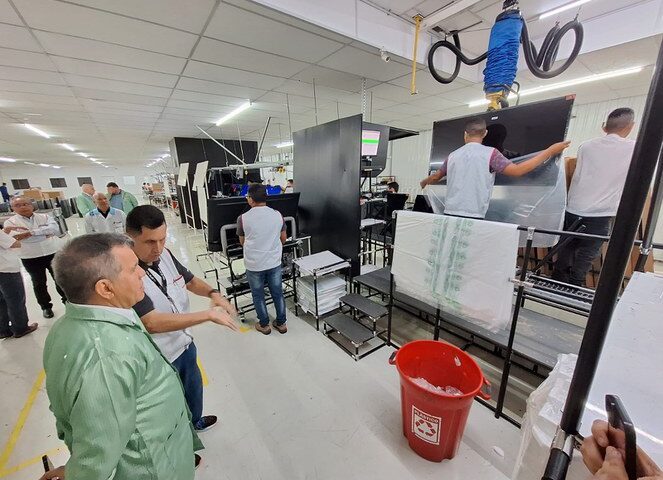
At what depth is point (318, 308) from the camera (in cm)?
299

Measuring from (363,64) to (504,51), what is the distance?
1.66 m

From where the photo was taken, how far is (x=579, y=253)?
2.28 metres

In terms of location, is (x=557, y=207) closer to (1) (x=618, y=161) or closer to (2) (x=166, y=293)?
(1) (x=618, y=161)

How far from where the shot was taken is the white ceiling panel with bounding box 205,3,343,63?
2.27m

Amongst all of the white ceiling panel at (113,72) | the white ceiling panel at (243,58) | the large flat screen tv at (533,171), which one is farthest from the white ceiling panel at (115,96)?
the large flat screen tv at (533,171)

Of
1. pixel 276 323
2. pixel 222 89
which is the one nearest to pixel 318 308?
pixel 276 323

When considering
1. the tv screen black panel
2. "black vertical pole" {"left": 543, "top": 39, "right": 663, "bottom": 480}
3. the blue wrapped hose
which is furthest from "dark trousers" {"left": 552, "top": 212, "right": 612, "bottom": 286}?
"black vertical pole" {"left": 543, "top": 39, "right": 663, "bottom": 480}

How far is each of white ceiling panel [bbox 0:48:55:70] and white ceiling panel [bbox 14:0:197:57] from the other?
719mm

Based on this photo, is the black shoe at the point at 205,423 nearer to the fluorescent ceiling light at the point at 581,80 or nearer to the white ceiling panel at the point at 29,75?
the white ceiling panel at the point at 29,75

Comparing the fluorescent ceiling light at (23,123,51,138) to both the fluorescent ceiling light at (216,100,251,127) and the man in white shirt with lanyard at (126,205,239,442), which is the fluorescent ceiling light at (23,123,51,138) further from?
the man in white shirt with lanyard at (126,205,239,442)

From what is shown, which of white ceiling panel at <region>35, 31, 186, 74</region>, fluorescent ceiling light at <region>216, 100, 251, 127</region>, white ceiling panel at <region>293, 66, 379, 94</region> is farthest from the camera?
fluorescent ceiling light at <region>216, 100, 251, 127</region>

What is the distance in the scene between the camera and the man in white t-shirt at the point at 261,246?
8.48 ft

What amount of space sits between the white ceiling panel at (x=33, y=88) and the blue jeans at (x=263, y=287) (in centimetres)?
396

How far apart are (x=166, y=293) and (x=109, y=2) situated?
7.77 feet
